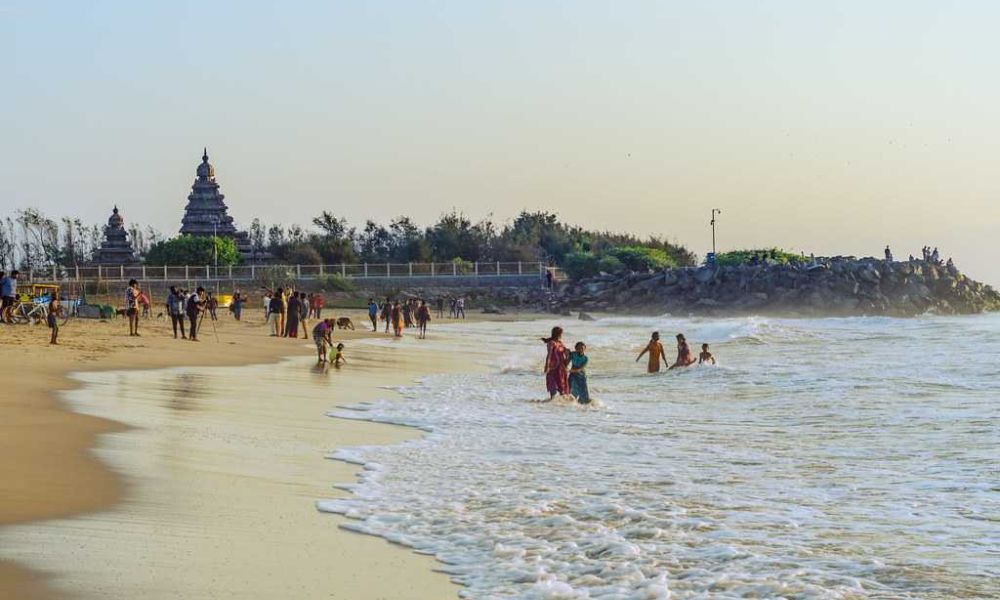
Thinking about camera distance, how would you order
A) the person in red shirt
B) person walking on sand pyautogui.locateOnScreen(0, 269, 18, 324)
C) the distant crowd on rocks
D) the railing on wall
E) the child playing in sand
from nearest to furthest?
1. the child playing in sand
2. person walking on sand pyautogui.locateOnScreen(0, 269, 18, 324)
3. the person in red shirt
4. the railing on wall
5. the distant crowd on rocks

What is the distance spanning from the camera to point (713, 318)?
201 feet

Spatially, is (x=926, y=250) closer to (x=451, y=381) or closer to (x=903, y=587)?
(x=451, y=381)

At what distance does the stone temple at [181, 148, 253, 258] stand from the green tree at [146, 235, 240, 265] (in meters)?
9.01

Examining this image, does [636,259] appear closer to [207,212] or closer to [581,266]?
[581,266]

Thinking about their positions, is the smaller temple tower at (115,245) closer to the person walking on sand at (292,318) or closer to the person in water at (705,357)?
the person walking on sand at (292,318)

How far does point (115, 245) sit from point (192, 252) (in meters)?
14.1

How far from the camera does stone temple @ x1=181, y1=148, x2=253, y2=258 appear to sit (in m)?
82.9

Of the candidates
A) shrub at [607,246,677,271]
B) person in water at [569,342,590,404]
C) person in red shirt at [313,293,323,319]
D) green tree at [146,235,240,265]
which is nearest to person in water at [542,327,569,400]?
person in water at [569,342,590,404]

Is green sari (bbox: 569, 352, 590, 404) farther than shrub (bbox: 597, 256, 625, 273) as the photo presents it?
No

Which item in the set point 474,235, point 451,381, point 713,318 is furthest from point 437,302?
point 451,381

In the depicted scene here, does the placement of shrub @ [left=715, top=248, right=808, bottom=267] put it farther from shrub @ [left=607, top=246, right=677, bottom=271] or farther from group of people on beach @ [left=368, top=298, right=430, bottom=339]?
group of people on beach @ [left=368, top=298, right=430, bottom=339]

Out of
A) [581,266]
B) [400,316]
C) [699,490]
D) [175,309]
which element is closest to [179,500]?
[699,490]

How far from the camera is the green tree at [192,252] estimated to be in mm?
70562

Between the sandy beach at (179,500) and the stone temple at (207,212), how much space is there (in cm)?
6841
